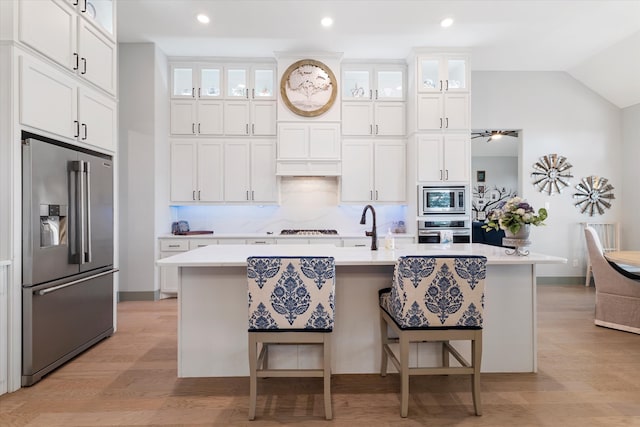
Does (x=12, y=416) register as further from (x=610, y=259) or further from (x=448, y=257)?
(x=610, y=259)

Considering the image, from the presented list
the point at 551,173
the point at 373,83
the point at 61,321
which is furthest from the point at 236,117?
the point at 551,173

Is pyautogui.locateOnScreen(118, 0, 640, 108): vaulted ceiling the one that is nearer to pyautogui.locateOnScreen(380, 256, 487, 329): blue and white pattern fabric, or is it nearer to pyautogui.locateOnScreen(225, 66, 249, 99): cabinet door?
pyautogui.locateOnScreen(225, 66, 249, 99): cabinet door

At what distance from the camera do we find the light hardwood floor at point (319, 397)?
6.42 feet

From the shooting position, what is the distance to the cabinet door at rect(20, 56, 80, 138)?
7.45ft

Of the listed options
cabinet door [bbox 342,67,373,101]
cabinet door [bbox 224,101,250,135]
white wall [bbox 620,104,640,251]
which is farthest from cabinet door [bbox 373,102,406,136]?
white wall [bbox 620,104,640,251]

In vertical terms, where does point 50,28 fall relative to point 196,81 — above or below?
below

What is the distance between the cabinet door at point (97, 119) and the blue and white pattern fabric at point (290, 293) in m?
2.05

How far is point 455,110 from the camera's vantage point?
459cm

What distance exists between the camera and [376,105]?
4.92 meters

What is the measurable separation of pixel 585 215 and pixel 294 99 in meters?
4.72

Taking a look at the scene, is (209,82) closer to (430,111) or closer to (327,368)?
(430,111)

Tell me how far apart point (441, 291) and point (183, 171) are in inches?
159

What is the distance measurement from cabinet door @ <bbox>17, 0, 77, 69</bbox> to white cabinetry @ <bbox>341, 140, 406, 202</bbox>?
326 centimetres

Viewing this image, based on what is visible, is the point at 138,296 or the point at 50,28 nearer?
the point at 50,28
